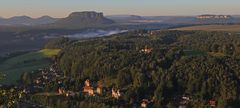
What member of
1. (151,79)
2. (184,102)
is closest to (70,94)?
(151,79)

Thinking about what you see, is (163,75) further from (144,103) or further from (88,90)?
(144,103)

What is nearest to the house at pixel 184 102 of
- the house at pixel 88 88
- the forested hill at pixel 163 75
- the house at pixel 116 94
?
the forested hill at pixel 163 75

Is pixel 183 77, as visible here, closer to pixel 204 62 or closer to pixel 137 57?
pixel 204 62

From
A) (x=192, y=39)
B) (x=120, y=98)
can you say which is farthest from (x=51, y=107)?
(x=192, y=39)

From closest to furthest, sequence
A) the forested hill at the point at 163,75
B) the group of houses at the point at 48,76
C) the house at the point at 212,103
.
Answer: the house at the point at 212,103 < the forested hill at the point at 163,75 < the group of houses at the point at 48,76

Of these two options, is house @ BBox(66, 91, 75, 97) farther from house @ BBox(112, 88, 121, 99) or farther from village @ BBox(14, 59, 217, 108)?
house @ BBox(112, 88, 121, 99)

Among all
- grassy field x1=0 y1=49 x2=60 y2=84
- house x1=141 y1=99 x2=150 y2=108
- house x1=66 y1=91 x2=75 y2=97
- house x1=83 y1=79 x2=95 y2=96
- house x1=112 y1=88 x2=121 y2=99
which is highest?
house x1=112 y1=88 x2=121 y2=99

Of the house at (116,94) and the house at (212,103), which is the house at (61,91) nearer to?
the house at (116,94)

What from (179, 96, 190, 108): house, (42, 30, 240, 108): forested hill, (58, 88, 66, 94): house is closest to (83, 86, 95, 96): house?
(42, 30, 240, 108): forested hill

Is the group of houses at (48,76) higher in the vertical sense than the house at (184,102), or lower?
lower

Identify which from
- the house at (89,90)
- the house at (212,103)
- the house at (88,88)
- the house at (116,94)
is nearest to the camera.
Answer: the house at (212,103)
